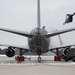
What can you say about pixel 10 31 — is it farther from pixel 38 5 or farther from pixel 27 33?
pixel 38 5

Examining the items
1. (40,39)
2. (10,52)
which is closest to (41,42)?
(40,39)

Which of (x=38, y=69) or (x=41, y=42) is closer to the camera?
(x=38, y=69)

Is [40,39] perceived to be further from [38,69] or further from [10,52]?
[38,69]

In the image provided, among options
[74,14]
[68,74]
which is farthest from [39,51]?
[68,74]

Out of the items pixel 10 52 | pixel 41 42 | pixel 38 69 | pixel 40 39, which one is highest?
pixel 40 39

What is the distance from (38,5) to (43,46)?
22.8 ft

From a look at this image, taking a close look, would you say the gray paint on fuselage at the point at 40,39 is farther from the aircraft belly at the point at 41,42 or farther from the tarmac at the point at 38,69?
the tarmac at the point at 38,69

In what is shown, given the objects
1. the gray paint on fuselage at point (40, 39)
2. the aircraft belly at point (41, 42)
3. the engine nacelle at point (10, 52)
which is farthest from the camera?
the engine nacelle at point (10, 52)

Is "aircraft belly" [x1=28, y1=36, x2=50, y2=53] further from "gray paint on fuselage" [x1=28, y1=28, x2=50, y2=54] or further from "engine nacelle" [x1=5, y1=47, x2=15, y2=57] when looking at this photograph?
"engine nacelle" [x1=5, y1=47, x2=15, y2=57]

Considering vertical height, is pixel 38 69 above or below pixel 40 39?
below

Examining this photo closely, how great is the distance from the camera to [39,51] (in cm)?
3975

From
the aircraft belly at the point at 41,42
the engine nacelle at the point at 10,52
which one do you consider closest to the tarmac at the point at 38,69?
the aircraft belly at the point at 41,42

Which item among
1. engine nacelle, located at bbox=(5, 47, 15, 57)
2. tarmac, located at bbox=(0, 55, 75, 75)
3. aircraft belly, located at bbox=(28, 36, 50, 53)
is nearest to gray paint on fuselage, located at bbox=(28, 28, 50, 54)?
aircraft belly, located at bbox=(28, 36, 50, 53)

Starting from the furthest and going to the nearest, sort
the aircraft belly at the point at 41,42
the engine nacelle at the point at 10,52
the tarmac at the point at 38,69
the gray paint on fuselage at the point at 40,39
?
the engine nacelle at the point at 10,52 → the aircraft belly at the point at 41,42 → the gray paint on fuselage at the point at 40,39 → the tarmac at the point at 38,69
